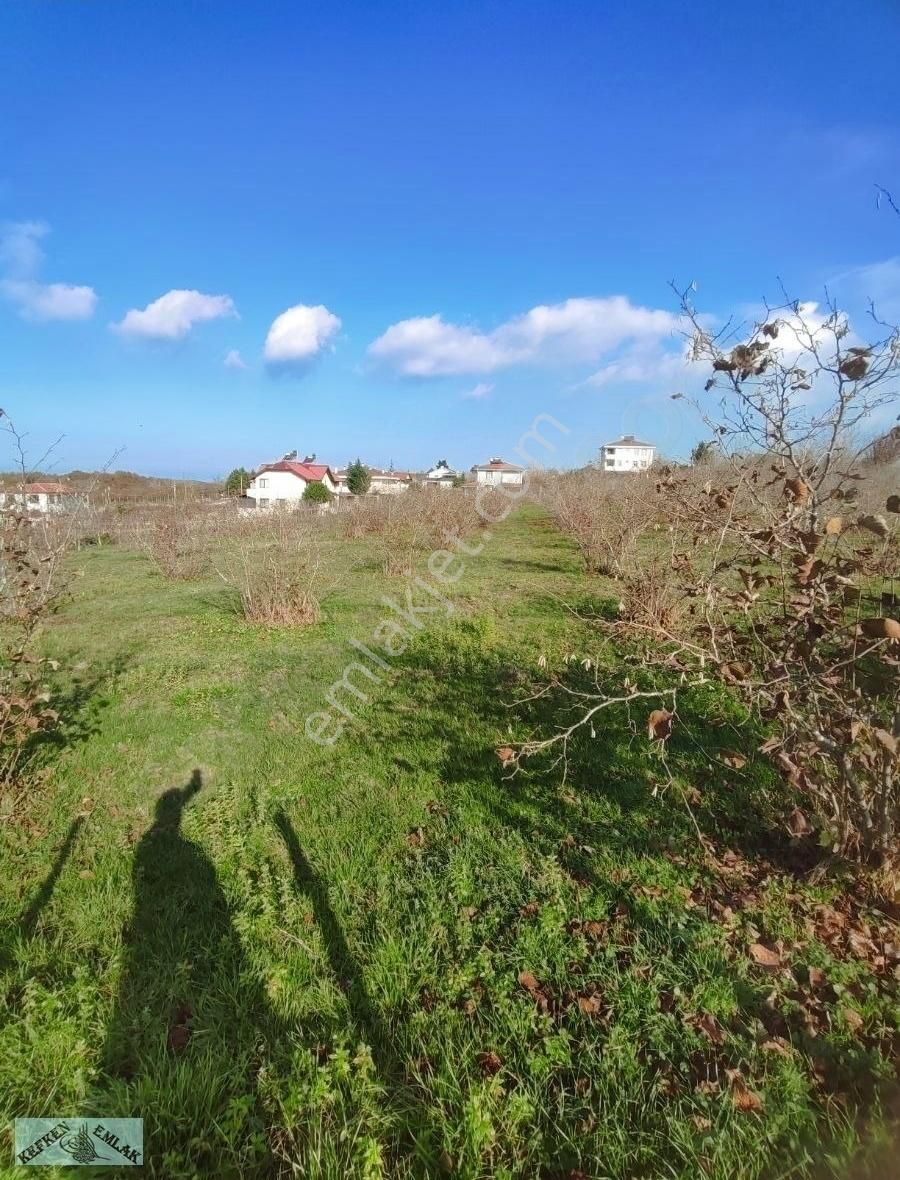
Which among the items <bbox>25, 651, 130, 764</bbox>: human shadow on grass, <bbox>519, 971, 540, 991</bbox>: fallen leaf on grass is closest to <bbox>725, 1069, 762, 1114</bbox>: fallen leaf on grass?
<bbox>519, 971, 540, 991</bbox>: fallen leaf on grass

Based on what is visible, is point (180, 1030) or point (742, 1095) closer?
point (742, 1095)

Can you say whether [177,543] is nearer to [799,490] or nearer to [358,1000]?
[358,1000]

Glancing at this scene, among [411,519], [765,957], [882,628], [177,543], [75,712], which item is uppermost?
[411,519]

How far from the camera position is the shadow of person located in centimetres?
179

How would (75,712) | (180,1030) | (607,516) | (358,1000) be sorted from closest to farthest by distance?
(180,1030), (358,1000), (75,712), (607,516)

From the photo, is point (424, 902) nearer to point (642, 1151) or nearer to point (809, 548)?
point (642, 1151)

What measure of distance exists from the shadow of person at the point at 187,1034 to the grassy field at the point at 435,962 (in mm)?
11

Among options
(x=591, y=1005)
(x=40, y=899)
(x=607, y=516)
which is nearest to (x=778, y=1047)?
(x=591, y=1005)

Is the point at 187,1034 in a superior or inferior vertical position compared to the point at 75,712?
inferior

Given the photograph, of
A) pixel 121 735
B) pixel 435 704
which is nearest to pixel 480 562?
pixel 435 704

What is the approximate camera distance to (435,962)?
2.42 meters

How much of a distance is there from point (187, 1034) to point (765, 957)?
94.9 inches

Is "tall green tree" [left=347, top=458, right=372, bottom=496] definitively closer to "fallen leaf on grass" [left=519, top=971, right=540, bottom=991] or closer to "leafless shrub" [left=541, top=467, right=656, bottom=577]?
"leafless shrub" [left=541, top=467, right=656, bottom=577]

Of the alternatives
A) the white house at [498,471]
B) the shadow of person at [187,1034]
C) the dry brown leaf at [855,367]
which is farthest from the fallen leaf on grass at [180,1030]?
the white house at [498,471]
